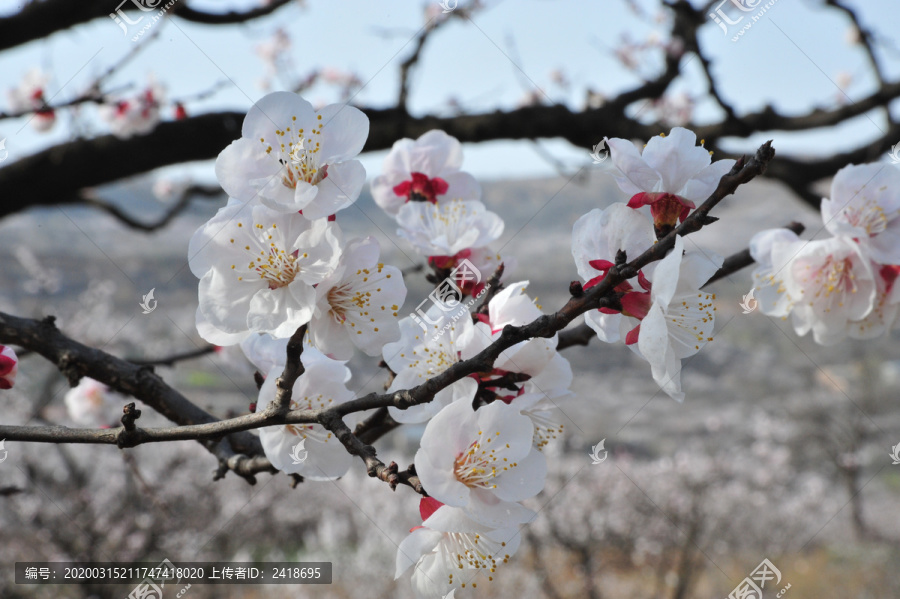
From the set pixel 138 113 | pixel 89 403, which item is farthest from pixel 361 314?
pixel 138 113

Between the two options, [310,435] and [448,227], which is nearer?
[310,435]

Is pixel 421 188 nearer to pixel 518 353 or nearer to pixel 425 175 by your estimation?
pixel 425 175

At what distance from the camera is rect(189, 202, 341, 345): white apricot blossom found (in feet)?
1.83

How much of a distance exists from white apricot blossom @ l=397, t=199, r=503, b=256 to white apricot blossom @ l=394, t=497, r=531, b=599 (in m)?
0.39

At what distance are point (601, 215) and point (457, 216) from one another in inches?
14.2

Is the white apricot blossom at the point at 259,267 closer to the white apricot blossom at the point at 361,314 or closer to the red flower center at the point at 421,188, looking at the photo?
the white apricot blossom at the point at 361,314

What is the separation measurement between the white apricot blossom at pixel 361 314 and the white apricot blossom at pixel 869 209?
0.67 meters

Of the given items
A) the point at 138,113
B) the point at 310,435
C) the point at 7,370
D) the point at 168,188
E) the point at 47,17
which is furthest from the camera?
the point at 168,188

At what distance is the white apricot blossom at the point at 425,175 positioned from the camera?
1075 millimetres

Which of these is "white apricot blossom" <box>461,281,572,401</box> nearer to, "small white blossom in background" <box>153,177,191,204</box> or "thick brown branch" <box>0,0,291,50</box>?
"thick brown branch" <box>0,0,291,50</box>

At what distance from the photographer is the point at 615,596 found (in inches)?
191

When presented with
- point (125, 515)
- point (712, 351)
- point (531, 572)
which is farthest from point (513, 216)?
point (125, 515)

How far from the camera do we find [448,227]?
3.09 feet

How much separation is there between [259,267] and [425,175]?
55 centimetres
